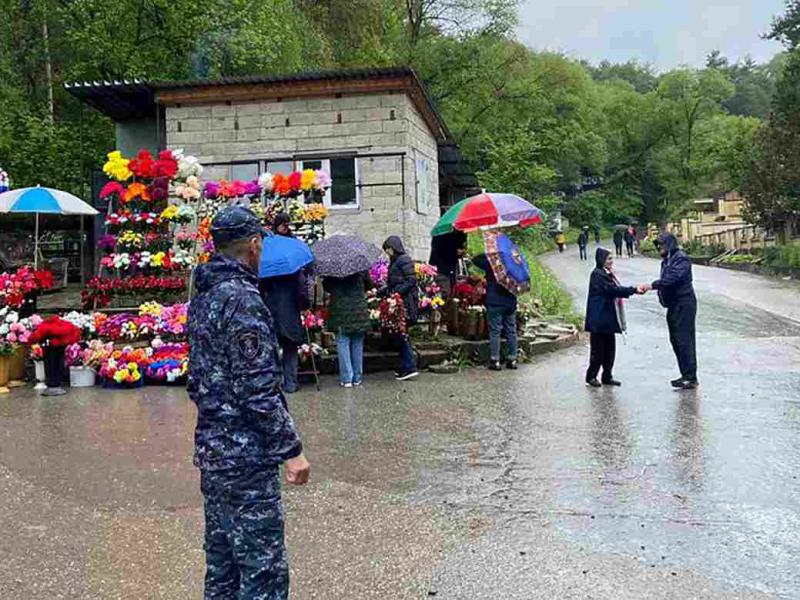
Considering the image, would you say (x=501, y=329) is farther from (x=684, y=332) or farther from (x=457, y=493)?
(x=457, y=493)

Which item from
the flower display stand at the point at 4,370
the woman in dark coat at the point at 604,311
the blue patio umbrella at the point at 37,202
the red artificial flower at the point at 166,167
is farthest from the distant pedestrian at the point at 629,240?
the flower display stand at the point at 4,370

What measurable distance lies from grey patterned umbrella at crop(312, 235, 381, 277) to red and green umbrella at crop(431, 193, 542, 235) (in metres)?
1.88

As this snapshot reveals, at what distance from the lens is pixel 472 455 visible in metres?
6.53

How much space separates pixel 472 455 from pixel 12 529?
131 inches

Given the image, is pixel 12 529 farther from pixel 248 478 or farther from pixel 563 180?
pixel 563 180

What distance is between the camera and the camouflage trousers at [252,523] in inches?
122

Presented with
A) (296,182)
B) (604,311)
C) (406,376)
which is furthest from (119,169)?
(604,311)

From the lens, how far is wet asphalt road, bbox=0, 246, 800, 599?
4141mm

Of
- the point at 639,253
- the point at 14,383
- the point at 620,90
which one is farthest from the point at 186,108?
the point at 620,90

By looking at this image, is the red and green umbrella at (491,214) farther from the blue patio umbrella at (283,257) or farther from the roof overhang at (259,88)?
the roof overhang at (259,88)

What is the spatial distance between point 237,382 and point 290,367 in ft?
21.2

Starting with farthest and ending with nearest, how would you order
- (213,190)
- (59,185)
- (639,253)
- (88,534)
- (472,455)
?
(639,253), (59,185), (213,190), (472,455), (88,534)

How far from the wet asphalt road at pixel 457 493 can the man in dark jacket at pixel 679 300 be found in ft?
1.42

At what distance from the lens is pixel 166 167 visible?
11469 millimetres
